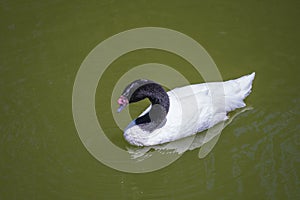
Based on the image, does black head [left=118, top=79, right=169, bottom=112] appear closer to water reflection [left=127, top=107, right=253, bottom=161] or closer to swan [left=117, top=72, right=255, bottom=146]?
swan [left=117, top=72, right=255, bottom=146]

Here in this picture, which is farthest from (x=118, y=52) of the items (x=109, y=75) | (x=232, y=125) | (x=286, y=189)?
(x=286, y=189)

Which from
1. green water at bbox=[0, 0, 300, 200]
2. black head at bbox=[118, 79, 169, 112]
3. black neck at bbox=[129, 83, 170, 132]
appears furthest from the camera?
black neck at bbox=[129, 83, 170, 132]

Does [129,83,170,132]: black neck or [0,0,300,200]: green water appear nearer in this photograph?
[0,0,300,200]: green water

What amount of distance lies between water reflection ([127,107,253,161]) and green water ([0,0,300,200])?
9 centimetres

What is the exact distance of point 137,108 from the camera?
19.9 ft

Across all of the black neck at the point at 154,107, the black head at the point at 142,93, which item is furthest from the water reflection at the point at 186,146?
the black head at the point at 142,93

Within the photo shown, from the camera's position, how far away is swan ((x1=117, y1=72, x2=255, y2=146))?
544cm

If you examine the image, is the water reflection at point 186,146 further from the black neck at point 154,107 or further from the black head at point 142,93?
the black head at point 142,93

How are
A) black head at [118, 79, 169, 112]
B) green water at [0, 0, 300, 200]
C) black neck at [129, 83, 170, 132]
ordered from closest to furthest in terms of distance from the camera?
green water at [0, 0, 300, 200]
black head at [118, 79, 169, 112]
black neck at [129, 83, 170, 132]

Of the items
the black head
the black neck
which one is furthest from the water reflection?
the black head

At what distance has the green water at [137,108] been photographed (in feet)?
16.3

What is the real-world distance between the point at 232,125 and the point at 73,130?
1.87m

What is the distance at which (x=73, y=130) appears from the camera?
5.65 meters

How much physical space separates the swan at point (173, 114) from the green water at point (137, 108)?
9.7 inches
